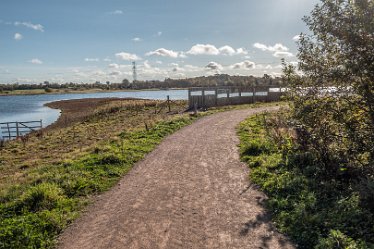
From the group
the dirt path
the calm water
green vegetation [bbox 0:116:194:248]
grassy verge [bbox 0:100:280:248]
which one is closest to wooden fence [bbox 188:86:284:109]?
grassy verge [bbox 0:100:280:248]

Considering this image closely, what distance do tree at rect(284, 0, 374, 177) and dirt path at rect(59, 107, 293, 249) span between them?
255 centimetres

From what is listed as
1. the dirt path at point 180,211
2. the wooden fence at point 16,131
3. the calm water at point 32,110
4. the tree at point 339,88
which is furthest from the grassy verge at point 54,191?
the calm water at point 32,110

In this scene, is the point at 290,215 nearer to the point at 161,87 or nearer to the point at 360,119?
the point at 360,119

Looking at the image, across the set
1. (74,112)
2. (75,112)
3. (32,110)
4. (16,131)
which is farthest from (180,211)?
(32,110)

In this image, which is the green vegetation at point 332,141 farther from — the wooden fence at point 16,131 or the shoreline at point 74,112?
the shoreline at point 74,112

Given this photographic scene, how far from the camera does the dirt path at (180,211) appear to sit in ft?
20.5

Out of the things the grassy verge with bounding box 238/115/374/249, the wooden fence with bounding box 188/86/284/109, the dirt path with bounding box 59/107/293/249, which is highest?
the wooden fence with bounding box 188/86/284/109

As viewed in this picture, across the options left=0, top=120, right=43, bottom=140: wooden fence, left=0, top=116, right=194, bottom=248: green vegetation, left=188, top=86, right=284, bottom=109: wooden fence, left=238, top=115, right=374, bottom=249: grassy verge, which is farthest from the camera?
left=188, top=86, right=284, bottom=109: wooden fence

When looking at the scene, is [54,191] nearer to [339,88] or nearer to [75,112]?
[339,88]

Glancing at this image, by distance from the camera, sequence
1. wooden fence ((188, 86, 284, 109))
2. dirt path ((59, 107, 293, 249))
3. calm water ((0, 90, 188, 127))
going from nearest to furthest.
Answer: dirt path ((59, 107, 293, 249))
wooden fence ((188, 86, 284, 109))
calm water ((0, 90, 188, 127))

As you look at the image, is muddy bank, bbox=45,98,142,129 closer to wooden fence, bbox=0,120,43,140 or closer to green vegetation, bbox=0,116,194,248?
wooden fence, bbox=0,120,43,140

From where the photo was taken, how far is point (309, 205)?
7.21 m

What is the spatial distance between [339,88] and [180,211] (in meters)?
5.04

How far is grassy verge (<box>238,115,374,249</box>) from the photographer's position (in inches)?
232
